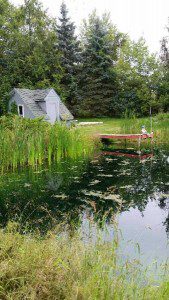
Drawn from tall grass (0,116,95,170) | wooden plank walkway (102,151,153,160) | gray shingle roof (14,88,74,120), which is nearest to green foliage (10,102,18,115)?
gray shingle roof (14,88,74,120)

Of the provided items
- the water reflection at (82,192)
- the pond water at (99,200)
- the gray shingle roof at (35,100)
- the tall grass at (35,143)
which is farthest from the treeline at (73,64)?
the water reflection at (82,192)

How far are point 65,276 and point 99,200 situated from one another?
15.7 feet

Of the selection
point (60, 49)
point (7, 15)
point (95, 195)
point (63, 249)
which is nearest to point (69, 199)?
point (95, 195)

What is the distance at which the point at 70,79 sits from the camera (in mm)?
34312

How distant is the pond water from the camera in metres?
6.35

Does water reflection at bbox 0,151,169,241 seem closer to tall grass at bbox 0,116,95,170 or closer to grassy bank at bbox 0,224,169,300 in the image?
tall grass at bbox 0,116,95,170

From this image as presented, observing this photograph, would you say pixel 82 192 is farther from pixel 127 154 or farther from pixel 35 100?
pixel 35 100

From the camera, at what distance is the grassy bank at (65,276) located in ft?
11.8

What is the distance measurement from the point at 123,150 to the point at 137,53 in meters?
19.6

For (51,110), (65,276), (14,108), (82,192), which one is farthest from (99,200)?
(14,108)

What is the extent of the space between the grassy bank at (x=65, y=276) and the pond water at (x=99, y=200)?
2.56 ft

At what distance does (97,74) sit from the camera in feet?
113

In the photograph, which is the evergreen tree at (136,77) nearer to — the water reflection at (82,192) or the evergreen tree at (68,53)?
the evergreen tree at (68,53)

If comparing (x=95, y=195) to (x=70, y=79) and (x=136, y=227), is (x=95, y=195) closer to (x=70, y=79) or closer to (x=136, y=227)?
(x=136, y=227)
